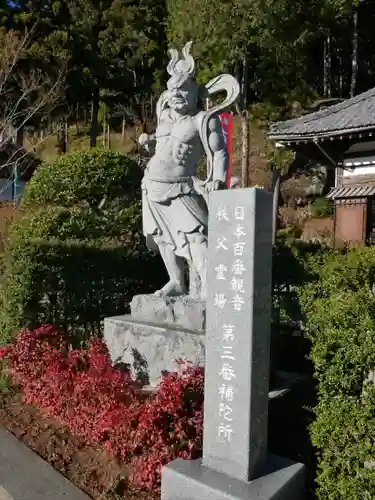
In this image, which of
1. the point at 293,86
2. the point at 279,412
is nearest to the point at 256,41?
the point at 293,86

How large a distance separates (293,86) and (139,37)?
29.0 feet

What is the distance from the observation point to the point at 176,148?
15.2ft

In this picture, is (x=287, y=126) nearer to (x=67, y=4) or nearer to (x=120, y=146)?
(x=67, y=4)

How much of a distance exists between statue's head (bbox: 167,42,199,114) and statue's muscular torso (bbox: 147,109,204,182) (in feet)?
0.41

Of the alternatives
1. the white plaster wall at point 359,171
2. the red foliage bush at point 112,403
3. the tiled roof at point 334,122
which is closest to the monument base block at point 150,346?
the red foliage bush at point 112,403

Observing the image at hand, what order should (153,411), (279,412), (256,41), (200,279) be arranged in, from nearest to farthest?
(153,411)
(279,412)
(200,279)
(256,41)

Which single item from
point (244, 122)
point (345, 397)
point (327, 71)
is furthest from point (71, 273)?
point (327, 71)

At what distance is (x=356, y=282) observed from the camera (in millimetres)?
3787

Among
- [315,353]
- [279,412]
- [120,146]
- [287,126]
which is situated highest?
[120,146]

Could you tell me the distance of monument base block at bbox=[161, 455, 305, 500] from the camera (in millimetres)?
2574

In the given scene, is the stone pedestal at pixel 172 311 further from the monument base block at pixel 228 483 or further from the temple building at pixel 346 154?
the temple building at pixel 346 154

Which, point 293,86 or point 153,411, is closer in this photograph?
point 153,411

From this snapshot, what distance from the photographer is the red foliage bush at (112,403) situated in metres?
3.17

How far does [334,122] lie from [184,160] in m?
6.86
